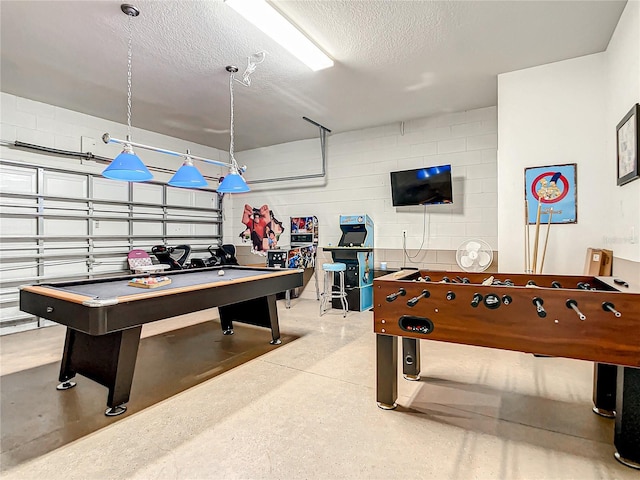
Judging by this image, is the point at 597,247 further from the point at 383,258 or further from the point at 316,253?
the point at 316,253

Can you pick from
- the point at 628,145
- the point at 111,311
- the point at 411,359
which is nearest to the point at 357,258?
the point at 411,359

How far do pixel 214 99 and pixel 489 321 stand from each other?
433 cm

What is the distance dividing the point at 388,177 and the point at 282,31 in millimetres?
3253

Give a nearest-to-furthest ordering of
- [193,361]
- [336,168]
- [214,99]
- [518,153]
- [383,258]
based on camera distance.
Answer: [193,361]
[518,153]
[214,99]
[383,258]
[336,168]

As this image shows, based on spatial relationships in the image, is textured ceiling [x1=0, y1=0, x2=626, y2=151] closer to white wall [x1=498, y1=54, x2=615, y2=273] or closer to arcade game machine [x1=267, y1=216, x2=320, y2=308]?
white wall [x1=498, y1=54, x2=615, y2=273]

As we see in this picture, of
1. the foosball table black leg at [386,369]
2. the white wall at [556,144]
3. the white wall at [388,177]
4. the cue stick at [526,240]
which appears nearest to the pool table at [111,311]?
the foosball table black leg at [386,369]

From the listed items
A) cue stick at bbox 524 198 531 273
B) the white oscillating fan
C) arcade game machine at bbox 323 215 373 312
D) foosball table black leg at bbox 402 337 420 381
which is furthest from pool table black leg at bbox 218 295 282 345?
cue stick at bbox 524 198 531 273

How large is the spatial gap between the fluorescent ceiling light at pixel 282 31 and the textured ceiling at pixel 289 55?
89 millimetres

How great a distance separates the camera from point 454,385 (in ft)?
9.00

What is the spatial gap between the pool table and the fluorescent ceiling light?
2.23 meters

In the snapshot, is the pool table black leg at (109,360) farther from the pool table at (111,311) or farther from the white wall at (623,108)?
the white wall at (623,108)

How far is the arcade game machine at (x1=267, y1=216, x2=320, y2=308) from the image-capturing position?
5.99m

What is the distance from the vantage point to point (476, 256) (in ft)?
12.9

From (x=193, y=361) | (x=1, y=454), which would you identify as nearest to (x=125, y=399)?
(x=1, y=454)
